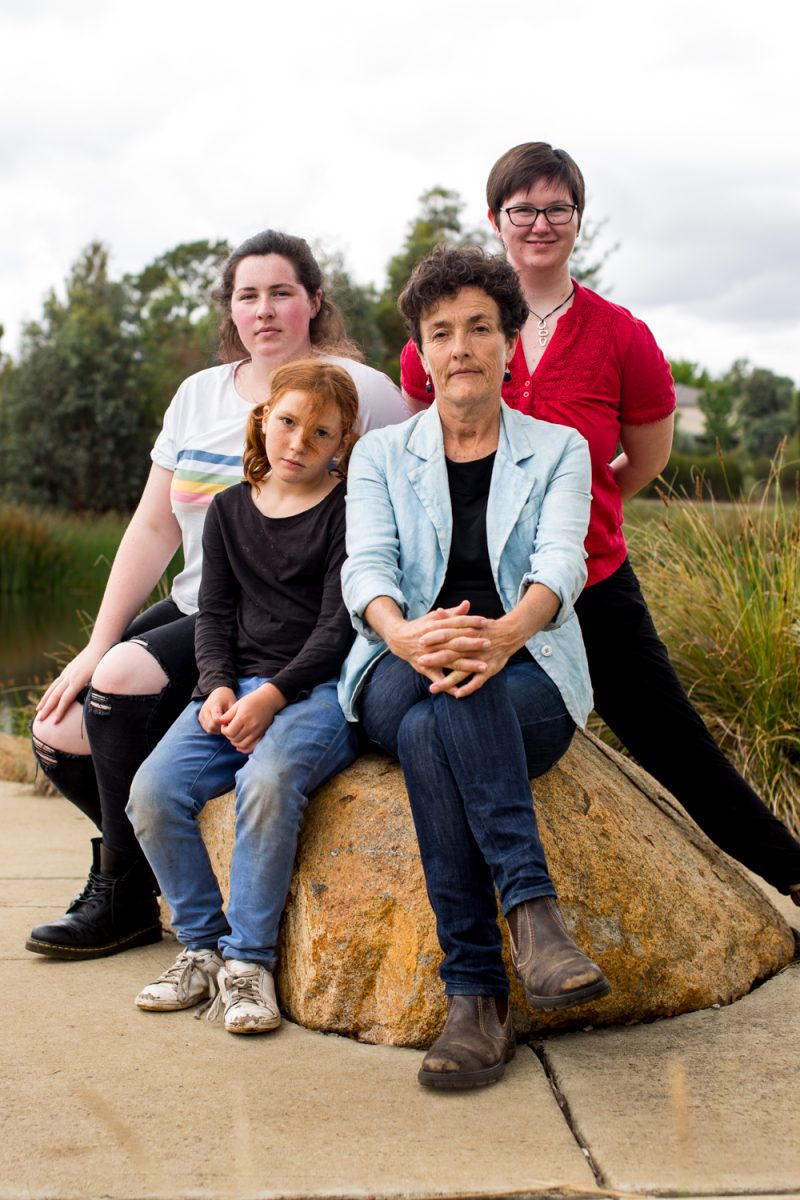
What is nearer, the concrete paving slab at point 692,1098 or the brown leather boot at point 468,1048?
the concrete paving slab at point 692,1098

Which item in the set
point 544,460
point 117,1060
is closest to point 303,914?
point 117,1060

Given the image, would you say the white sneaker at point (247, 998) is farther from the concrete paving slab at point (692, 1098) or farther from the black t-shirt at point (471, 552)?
the black t-shirt at point (471, 552)

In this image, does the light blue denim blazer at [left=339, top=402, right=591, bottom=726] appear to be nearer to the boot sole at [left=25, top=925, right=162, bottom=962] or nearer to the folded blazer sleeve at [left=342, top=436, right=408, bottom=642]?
the folded blazer sleeve at [left=342, top=436, right=408, bottom=642]

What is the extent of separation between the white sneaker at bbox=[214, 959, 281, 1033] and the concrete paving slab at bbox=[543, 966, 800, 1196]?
2.02 ft

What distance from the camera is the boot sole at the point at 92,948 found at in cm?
305

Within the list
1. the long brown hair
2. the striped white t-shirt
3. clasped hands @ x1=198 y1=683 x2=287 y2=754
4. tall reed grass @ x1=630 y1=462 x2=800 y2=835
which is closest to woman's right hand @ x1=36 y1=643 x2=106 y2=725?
the striped white t-shirt

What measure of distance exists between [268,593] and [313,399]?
500 mm

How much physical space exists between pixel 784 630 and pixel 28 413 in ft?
80.5

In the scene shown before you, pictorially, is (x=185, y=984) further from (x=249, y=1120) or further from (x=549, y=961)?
(x=549, y=961)

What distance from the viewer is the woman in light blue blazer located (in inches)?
94.2

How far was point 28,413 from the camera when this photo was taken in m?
26.7

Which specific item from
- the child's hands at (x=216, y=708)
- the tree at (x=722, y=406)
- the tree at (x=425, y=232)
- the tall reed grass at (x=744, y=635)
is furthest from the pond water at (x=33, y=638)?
the tree at (x=722, y=406)

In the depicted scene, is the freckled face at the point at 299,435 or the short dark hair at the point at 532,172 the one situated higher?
the short dark hair at the point at 532,172

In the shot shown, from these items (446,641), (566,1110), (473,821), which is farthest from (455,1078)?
(446,641)
